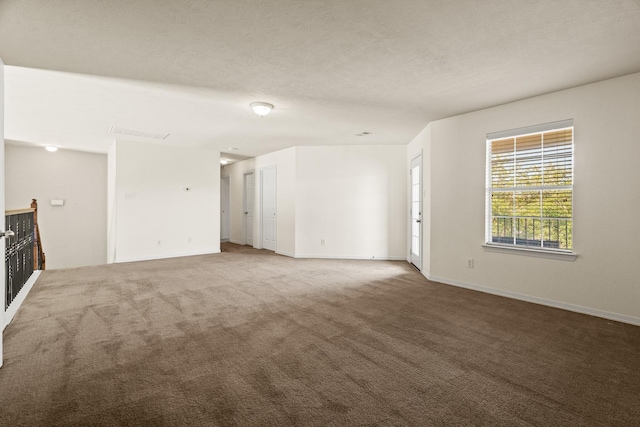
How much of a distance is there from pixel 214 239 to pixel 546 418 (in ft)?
23.1

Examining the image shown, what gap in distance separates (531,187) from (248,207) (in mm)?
6904

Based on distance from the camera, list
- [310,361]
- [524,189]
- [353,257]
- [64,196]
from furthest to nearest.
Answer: [64,196] < [353,257] < [524,189] < [310,361]

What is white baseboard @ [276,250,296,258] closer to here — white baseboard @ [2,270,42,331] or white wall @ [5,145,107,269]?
white baseboard @ [2,270,42,331]

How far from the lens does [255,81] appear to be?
3.35m

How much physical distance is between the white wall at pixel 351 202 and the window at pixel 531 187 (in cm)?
250

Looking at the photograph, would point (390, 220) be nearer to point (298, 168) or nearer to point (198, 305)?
point (298, 168)

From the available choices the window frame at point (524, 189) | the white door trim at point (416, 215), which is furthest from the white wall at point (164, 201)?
the window frame at point (524, 189)

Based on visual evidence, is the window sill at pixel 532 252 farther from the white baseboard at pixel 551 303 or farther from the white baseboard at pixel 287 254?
the white baseboard at pixel 287 254

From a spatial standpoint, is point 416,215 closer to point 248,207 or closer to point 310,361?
point 310,361

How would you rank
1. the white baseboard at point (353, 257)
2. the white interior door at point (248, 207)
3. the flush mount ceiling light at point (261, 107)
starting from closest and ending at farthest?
the flush mount ceiling light at point (261, 107), the white baseboard at point (353, 257), the white interior door at point (248, 207)

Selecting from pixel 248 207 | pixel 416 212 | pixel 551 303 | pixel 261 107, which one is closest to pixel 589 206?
pixel 551 303

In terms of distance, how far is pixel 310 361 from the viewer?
2287mm

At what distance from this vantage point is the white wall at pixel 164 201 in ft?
20.8

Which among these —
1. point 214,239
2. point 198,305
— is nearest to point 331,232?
point 214,239
